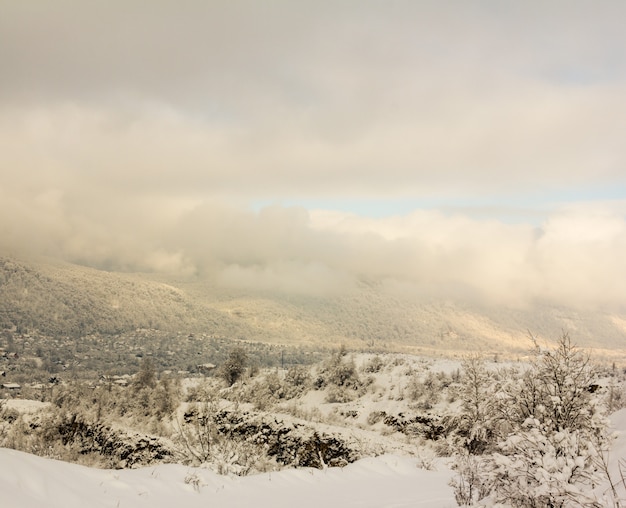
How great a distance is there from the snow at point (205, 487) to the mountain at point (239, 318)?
5479 inches

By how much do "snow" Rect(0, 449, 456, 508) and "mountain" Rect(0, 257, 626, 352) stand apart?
139 metres

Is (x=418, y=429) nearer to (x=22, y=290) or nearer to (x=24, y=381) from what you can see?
(x=24, y=381)

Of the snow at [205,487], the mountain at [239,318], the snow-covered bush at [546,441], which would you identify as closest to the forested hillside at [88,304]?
the mountain at [239,318]

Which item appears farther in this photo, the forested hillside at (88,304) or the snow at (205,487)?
the forested hillside at (88,304)

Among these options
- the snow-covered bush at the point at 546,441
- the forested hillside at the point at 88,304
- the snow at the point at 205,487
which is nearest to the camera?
the snow-covered bush at the point at 546,441

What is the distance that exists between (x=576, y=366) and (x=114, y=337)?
489 feet

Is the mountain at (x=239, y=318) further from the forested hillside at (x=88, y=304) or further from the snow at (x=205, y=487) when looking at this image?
the snow at (x=205, y=487)

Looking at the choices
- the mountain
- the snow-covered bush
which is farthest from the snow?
the mountain

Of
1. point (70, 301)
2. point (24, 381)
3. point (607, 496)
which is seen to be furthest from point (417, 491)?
point (70, 301)

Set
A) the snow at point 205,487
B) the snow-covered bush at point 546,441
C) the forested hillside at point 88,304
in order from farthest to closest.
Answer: the forested hillside at point 88,304 < the snow at point 205,487 < the snow-covered bush at point 546,441

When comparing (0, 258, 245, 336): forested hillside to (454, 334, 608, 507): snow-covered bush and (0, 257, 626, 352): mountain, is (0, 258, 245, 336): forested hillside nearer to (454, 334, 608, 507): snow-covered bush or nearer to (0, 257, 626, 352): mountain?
(0, 257, 626, 352): mountain

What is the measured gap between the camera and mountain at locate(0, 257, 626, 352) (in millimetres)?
147250

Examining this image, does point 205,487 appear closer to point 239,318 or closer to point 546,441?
point 546,441

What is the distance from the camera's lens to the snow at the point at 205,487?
628cm
